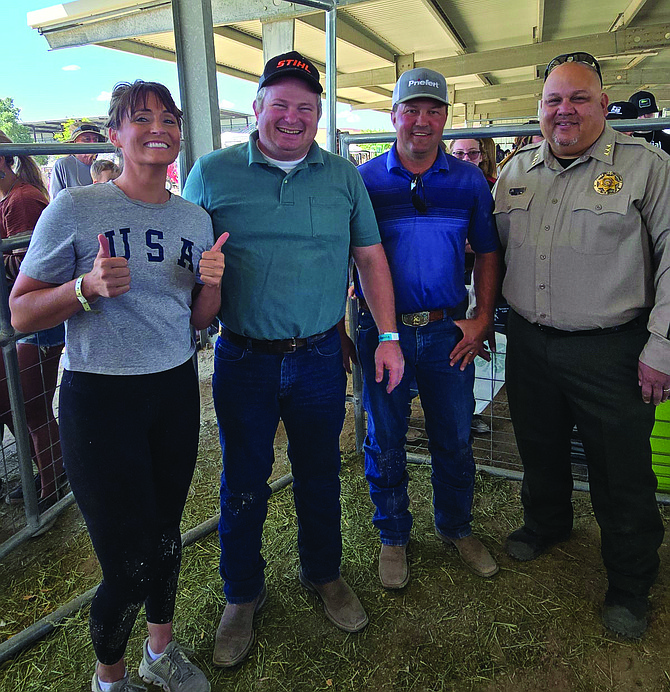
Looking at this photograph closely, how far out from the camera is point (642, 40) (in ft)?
28.6

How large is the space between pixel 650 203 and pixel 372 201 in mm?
1042

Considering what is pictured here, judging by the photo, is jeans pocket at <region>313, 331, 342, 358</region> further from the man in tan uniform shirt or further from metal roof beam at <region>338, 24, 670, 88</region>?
metal roof beam at <region>338, 24, 670, 88</region>

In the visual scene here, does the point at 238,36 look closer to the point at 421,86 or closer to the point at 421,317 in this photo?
the point at 421,86

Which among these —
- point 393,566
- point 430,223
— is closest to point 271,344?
point 430,223

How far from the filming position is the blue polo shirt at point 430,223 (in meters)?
2.26

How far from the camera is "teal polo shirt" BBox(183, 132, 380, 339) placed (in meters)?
1.88

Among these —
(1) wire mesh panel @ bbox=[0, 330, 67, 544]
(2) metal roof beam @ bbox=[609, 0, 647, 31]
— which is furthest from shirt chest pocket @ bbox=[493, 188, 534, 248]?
(2) metal roof beam @ bbox=[609, 0, 647, 31]

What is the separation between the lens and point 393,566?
Result: 252 centimetres

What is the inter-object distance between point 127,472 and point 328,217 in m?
1.07

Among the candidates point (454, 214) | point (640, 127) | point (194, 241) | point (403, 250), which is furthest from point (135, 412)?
point (640, 127)

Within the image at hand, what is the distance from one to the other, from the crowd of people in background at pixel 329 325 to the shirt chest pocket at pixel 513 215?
0.4 inches

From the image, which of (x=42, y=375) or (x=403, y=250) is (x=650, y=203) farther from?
(x=42, y=375)

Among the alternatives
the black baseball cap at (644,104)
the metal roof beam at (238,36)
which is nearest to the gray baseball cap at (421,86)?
the black baseball cap at (644,104)

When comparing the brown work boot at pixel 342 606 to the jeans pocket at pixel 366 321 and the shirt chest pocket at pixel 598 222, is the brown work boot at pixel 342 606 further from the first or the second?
the shirt chest pocket at pixel 598 222
